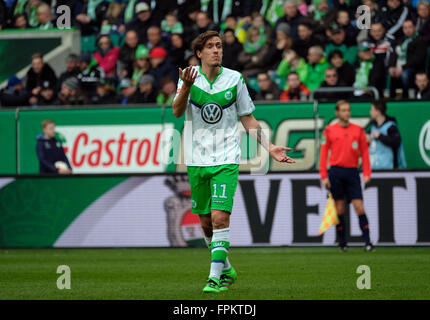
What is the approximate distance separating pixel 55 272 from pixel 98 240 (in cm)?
506

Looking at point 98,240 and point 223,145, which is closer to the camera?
point 223,145

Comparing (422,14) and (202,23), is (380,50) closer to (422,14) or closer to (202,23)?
(422,14)

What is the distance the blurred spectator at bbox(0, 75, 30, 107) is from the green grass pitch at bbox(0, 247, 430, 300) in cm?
440

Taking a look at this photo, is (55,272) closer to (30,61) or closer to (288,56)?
(288,56)

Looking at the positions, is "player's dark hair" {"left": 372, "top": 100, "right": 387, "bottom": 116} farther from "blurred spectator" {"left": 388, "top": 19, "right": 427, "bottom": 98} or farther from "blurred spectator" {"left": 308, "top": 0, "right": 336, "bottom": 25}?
"blurred spectator" {"left": 308, "top": 0, "right": 336, "bottom": 25}

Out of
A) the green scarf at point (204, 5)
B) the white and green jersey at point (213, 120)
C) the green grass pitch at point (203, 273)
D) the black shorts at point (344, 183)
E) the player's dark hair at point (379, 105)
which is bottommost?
the green grass pitch at point (203, 273)

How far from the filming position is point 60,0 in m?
21.9

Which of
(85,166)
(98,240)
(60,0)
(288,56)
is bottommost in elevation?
(98,240)

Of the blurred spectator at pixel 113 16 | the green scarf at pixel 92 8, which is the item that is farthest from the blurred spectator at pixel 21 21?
the blurred spectator at pixel 113 16

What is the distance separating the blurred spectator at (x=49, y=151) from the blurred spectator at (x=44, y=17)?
185 inches

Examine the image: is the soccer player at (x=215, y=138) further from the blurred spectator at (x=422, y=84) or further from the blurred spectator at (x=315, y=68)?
the blurred spectator at (x=315, y=68)

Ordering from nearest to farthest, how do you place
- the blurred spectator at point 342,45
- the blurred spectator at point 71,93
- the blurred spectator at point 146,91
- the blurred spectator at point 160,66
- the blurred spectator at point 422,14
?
the blurred spectator at point 422,14
the blurred spectator at point 342,45
the blurred spectator at point 146,91
the blurred spectator at point 71,93
the blurred spectator at point 160,66

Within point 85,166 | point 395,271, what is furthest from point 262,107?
point 395,271

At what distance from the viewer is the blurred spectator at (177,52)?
1961 centimetres
